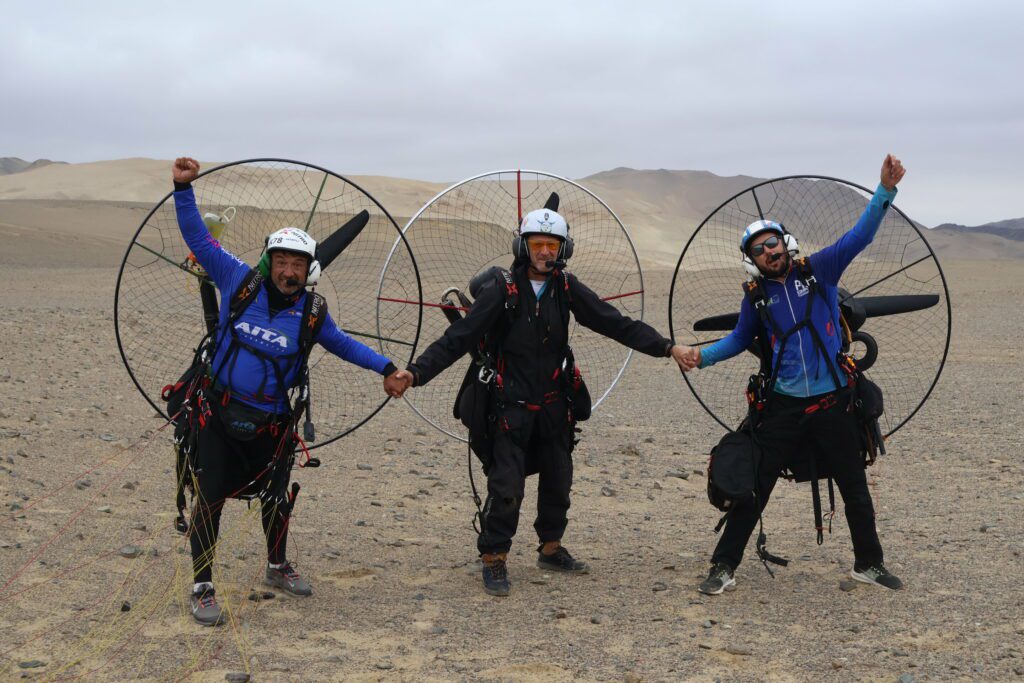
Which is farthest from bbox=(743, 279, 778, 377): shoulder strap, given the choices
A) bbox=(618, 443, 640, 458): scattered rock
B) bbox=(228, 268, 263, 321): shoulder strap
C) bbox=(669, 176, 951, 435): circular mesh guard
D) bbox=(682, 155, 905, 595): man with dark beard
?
bbox=(618, 443, 640, 458): scattered rock

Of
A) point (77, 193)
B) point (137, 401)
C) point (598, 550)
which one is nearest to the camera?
point (598, 550)

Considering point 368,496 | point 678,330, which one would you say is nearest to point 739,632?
point 368,496

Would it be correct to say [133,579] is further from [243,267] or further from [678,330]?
[678,330]

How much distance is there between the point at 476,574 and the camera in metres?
6.82

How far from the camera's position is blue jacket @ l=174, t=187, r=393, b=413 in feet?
19.1

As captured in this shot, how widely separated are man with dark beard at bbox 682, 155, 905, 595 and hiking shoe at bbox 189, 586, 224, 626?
271 centimetres

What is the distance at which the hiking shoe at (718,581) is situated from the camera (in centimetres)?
633

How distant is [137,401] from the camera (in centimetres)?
1245

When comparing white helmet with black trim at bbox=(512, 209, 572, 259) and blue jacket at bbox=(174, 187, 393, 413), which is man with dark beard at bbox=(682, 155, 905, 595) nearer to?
white helmet with black trim at bbox=(512, 209, 572, 259)

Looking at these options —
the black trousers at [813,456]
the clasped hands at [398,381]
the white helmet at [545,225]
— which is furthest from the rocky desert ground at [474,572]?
the white helmet at [545,225]

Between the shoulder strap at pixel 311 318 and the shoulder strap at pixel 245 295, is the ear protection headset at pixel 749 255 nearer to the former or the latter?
the shoulder strap at pixel 311 318

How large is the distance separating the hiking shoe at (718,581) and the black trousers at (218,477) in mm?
2484

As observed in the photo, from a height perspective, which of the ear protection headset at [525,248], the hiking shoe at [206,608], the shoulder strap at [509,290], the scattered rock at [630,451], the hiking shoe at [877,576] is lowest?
the hiking shoe at [206,608]

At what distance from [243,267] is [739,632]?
327cm
